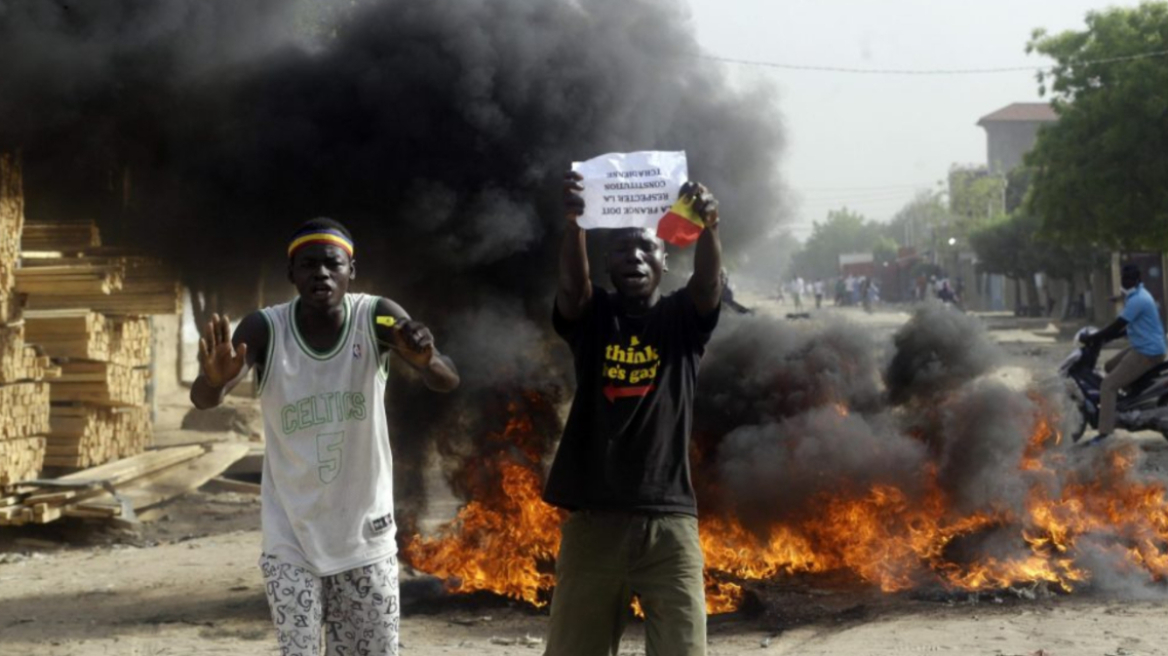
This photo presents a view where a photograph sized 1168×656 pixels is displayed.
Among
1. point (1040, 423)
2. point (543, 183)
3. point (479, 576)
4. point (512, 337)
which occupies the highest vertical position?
point (543, 183)

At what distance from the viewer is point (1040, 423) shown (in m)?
6.79

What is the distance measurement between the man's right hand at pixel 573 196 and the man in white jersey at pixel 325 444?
22.7 inches

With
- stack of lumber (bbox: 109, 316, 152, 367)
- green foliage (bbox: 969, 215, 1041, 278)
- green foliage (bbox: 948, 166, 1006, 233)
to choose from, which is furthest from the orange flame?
green foliage (bbox: 948, 166, 1006, 233)

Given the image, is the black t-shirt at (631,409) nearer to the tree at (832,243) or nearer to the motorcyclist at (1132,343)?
the motorcyclist at (1132,343)

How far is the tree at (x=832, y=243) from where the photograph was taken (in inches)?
5069

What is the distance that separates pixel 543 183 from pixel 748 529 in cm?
241

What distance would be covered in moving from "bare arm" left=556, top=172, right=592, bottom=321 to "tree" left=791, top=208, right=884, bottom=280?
12304 centimetres

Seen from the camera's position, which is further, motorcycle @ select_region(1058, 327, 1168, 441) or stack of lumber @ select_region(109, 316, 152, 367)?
motorcycle @ select_region(1058, 327, 1168, 441)

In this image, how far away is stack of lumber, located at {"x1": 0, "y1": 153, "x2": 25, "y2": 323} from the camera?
27.8ft

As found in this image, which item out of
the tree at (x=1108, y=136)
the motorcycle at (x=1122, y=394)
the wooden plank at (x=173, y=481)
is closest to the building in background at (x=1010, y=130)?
the tree at (x=1108, y=136)

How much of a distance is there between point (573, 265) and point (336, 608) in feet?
3.78

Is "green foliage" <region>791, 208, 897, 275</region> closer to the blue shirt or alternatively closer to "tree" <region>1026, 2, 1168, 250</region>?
"tree" <region>1026, 2, 1168, 250</region>

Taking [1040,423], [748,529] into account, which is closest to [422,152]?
[748,529]

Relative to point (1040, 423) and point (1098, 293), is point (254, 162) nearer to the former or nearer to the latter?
point (1040, 423)
